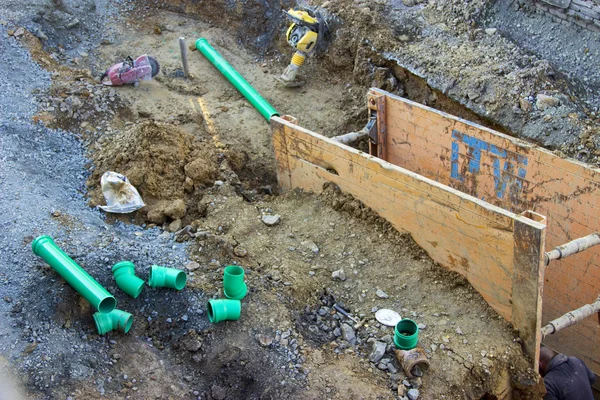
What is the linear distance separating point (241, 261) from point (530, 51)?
4363 millimetres

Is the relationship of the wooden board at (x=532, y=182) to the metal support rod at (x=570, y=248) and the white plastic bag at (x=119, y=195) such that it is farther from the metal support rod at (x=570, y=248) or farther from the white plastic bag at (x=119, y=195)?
the white plastic bag at (x=119, y=195)

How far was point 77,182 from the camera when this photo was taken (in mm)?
6109

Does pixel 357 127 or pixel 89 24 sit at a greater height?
pixel 89 24

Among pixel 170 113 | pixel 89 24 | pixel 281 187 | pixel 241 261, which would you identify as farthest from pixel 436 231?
pixel 89 24

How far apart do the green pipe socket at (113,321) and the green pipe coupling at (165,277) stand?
1.08ft

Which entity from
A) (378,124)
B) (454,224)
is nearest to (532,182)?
(454,224)

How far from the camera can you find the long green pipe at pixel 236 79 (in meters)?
7.60

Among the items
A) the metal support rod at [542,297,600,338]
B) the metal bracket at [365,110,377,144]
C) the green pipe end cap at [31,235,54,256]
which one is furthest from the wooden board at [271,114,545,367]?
the green pipe end cap at [31,235,54,256]

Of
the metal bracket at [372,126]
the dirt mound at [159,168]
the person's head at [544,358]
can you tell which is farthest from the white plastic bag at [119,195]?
the person's head at [544,358]

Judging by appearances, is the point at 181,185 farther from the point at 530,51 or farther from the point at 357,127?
the point at 530,51

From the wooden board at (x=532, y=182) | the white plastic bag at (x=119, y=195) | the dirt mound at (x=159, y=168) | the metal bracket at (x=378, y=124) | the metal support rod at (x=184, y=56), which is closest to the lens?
the wooden board at (x=532, y=182)

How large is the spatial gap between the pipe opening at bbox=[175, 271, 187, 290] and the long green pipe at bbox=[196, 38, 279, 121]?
3109mm

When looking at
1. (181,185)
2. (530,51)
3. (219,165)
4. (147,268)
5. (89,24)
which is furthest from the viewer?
(89,24)

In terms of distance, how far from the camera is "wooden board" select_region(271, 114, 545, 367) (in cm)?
443
